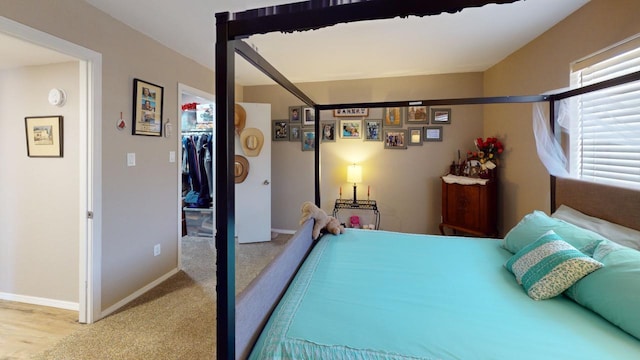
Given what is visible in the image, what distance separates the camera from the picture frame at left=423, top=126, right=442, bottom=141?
Answer: 3.59 m

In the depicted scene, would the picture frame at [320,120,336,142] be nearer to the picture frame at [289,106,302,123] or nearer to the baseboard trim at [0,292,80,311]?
the picture frame at [289,106,302,123]

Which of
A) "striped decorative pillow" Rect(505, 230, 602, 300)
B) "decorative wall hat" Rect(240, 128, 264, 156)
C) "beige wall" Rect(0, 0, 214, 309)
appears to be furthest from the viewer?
"decorative wall hat" Rect(240, 128, 264, 156)

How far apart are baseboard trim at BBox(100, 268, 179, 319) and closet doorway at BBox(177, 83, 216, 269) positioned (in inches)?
46.3

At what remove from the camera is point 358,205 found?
3.75m

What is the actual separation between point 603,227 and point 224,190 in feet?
6.84

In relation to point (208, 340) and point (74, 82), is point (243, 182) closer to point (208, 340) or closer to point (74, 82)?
point (74, 82)

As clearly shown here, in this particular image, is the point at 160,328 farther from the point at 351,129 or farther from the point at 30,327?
the point at 351,129

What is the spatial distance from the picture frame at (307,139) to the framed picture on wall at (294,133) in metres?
0.06

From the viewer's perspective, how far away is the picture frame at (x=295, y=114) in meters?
4.03

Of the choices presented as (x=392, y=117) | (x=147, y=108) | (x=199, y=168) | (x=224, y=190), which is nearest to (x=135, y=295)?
(x=147, y=108)

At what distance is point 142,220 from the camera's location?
8.18ft

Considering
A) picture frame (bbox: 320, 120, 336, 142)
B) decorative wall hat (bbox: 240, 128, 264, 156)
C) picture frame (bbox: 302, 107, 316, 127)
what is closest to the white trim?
decorative wall hat (bbox: 240, 128, 264, 156)

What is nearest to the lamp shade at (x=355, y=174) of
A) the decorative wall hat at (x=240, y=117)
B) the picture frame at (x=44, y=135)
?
the decorative wall hat at (x=240, y=117)

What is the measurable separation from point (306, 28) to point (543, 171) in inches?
106
